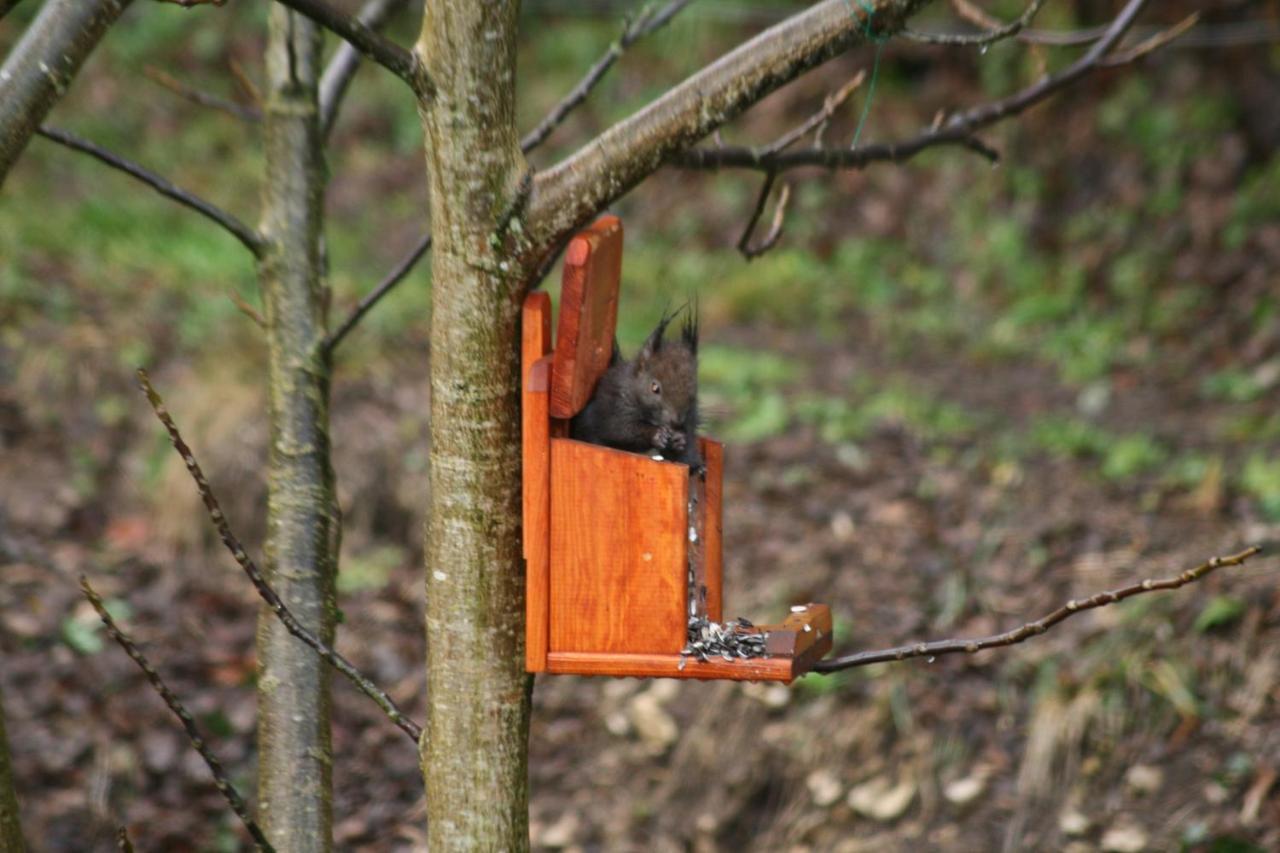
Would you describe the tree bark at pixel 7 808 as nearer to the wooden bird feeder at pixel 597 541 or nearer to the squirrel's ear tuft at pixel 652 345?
the wooden bird feeder at pixel 597 541

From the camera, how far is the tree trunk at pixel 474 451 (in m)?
1.67

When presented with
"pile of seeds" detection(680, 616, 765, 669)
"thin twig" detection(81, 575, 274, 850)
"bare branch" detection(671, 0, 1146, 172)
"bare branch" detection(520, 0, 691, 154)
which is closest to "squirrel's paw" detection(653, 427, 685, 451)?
"pile of seeds" detection(680, 616, 765, 669)

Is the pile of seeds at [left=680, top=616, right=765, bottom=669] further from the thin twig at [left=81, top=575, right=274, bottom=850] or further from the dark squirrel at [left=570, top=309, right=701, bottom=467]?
the thin twig at [left=81, top=575, right=274, bottom=850]

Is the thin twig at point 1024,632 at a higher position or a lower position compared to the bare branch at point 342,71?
lower

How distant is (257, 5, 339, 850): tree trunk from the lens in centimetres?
227

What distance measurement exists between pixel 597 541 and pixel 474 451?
280 mm

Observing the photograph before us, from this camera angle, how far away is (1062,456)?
5.73 metres

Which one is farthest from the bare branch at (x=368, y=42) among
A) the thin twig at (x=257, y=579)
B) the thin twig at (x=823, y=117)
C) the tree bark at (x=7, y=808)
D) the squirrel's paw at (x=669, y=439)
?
the tree bark at (x=7, y=808)

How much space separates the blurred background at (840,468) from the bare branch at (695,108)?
3.19 feet

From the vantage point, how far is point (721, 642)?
2.04 m

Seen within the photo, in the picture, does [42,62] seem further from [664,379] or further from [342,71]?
[664,379]

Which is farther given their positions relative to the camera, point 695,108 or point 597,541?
point 597,541

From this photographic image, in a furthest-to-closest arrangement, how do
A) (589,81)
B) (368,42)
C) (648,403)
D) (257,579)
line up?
1. (589,81)
2. (648,403)
3. (257,579)
4. (368,42)

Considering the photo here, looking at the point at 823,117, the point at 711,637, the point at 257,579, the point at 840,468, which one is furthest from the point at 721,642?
the point at 840,468
